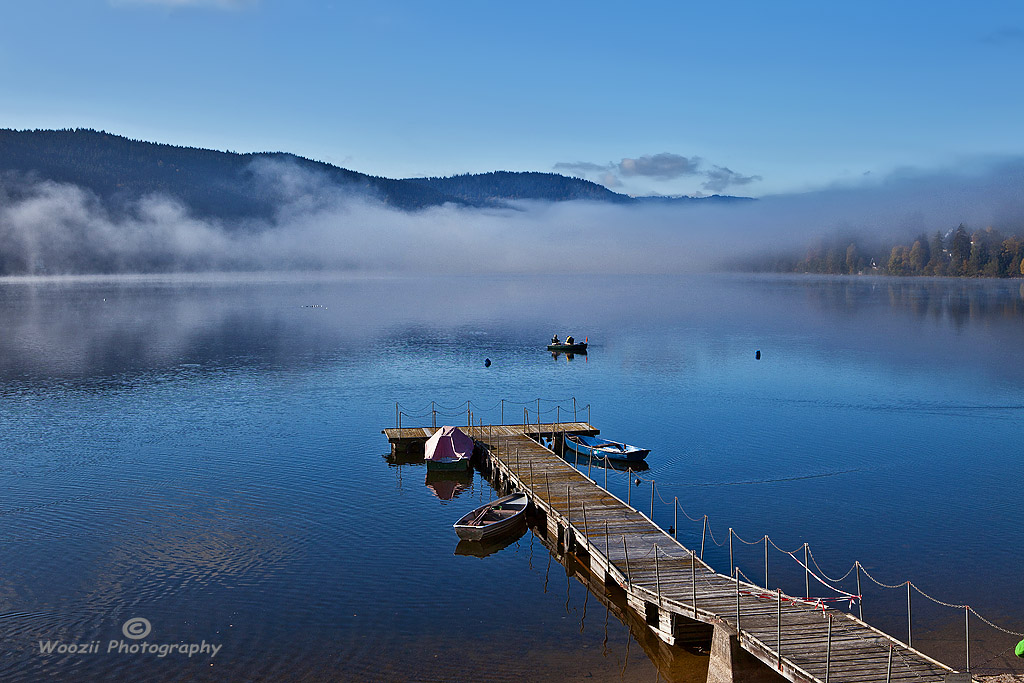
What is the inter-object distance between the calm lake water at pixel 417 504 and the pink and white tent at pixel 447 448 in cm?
161

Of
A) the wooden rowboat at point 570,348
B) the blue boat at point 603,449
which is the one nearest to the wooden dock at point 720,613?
the blue boat at point 603,449

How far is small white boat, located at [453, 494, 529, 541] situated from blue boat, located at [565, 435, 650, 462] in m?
12.0

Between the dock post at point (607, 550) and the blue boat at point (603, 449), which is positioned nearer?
the dock post at point (607, 550)

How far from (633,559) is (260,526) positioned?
718 inches

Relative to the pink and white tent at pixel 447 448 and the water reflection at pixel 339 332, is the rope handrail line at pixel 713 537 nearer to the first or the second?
the pink and white tent at pixel 447 448

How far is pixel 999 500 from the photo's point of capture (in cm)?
4450

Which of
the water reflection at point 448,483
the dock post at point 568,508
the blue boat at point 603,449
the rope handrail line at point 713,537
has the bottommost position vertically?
the water reflection at point 448,483

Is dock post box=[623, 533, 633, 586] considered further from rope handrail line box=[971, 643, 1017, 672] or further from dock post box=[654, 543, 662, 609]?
rope handrail line box=[971, 643, 1017, 672]

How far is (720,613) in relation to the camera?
86.2 feet

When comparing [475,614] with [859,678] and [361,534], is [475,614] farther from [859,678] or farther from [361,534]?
[859,678]

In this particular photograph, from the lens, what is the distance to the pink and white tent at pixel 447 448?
50219 mm

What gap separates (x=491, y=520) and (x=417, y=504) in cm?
670

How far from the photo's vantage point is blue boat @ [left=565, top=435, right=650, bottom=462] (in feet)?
172

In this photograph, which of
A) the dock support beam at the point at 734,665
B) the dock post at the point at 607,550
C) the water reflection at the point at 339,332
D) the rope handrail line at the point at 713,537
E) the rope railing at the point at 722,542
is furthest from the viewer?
the water reflection at the point at 339,332
